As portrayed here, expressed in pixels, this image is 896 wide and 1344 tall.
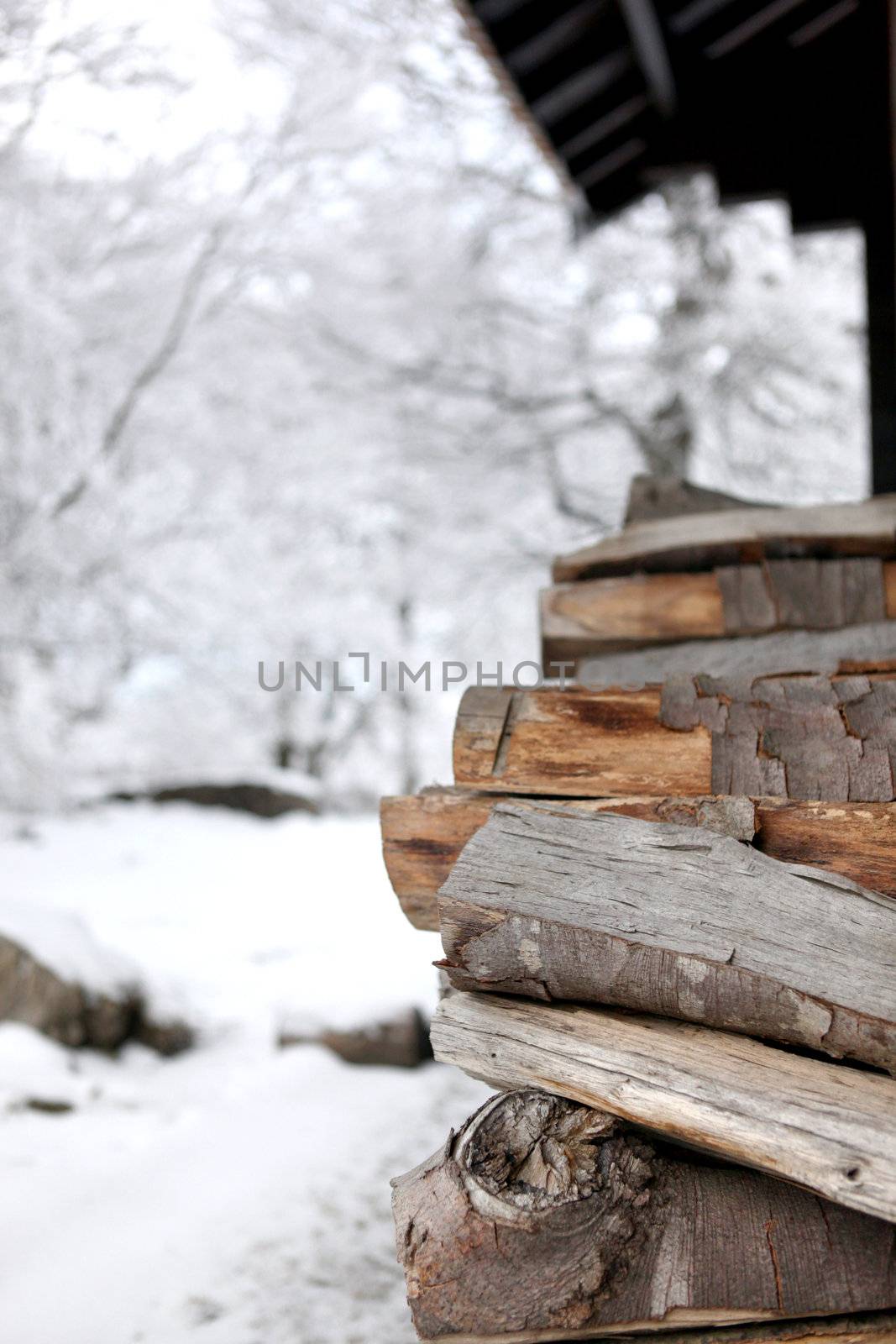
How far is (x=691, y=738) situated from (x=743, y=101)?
9.41ft

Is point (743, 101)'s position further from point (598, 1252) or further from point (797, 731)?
point (598, 1252)

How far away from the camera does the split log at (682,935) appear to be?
3.71 ft

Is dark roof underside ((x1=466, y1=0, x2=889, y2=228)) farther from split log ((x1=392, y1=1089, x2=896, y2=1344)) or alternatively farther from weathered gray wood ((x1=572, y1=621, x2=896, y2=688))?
split log ((x1=392, y1=1089, x2=896, y2=1344))

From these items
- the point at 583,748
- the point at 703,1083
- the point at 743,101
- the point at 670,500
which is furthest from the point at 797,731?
the point at 743,101

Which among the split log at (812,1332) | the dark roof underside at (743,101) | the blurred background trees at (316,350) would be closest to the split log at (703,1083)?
the split log at (812,1332)

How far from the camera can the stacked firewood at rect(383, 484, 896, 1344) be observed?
3.59 ft

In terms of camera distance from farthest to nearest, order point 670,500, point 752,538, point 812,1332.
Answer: point 670,500, point 752,538, point 812,1332

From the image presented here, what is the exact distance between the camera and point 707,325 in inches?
232

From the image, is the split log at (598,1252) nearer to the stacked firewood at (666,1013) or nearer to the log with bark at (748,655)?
the stacked firewood at (666,1013)

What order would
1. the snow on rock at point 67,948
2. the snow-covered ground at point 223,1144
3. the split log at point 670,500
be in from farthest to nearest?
the snow on rock at point 67,948 < the split log at point 670,500 < the snow-covered ground at point 223,1144

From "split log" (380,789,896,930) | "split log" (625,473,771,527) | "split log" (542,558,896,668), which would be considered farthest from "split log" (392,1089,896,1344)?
"split log" (625,473,771,527)

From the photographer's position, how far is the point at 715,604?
2.18m

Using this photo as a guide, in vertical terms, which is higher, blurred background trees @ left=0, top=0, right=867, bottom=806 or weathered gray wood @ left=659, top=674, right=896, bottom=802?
blurred background trees @ left=0, top=0, right=867, bottom=806

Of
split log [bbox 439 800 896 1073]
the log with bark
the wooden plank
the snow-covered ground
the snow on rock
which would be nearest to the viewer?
split log [bbox 439 800 896 1073]
